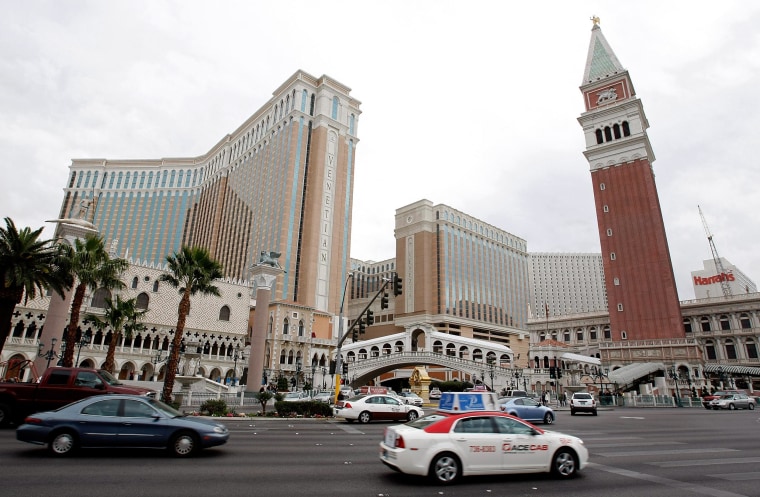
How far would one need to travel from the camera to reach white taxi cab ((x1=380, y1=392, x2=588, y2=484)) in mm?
7711

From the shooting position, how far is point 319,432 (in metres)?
16.6

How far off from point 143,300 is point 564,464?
55376 mm

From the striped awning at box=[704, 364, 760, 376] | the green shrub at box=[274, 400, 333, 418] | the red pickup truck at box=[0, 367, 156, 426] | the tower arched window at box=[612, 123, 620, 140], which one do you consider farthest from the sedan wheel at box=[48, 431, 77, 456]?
the tower arched window at box=[612, 123, 620, 140]

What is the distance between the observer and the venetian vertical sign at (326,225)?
242 ft

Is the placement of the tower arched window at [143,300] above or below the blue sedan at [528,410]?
above

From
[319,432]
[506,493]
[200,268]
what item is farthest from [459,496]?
[200,268]

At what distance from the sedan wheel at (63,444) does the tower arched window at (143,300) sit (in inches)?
1917

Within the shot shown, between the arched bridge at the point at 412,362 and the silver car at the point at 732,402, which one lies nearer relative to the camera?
the silver car at the point at 732,402

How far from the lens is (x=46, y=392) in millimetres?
13492

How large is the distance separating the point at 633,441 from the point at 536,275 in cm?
18745

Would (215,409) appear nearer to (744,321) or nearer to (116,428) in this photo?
(116,428)

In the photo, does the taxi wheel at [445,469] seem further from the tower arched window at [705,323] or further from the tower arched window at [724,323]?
the tower arched window at [705,323]

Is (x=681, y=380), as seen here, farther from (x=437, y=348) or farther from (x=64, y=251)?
(x=64, y=251)

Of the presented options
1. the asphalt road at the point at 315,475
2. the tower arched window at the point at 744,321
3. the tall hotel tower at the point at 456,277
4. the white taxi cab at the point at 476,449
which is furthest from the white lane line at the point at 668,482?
the tall hotel tower at the point at 456,277
